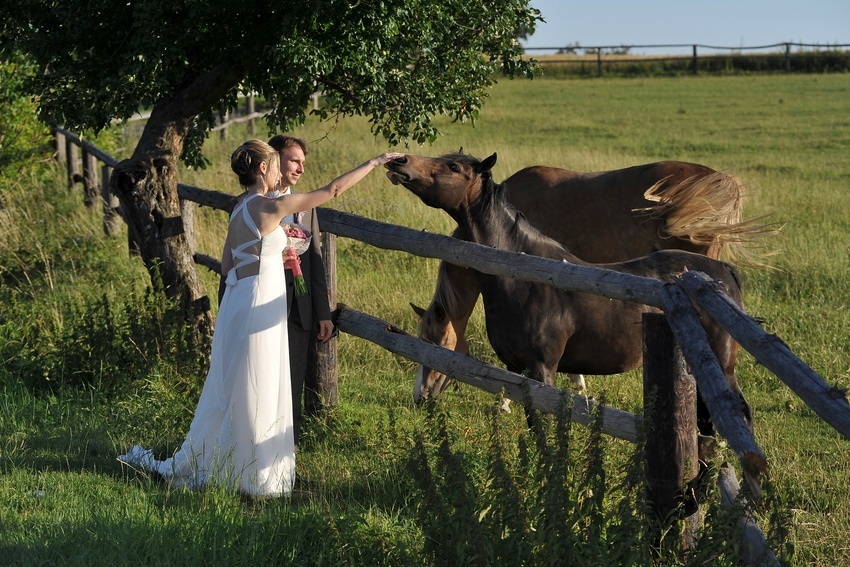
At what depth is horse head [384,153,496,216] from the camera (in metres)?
4.93

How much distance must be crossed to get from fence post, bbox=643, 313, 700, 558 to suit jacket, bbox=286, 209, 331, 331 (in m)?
2.14

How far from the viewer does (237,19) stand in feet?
18.4

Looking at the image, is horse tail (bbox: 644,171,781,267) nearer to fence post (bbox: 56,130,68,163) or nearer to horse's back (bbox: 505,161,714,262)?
horse's back (bbox: 505,161,714,262)

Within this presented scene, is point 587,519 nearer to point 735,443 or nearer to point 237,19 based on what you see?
point 735,443

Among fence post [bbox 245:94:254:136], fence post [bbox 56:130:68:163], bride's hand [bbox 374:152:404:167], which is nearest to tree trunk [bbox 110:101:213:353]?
bride's hand [bbox 374:152:404:167]

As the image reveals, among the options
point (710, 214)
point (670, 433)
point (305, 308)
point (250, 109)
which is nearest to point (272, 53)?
point (305, 308)

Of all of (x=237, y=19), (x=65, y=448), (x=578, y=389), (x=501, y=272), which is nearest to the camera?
(x=501, y=272)

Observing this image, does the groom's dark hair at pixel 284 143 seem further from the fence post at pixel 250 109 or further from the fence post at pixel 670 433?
the fence post at pixel 250 109

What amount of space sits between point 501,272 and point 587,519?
1290mm

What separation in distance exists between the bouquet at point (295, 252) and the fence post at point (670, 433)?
2.06 metres

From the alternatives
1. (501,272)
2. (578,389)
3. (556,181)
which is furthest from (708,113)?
(501,272)

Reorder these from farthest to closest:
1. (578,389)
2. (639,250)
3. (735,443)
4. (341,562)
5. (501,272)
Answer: (639,250)
(578,389)
(501,272)
(341,562)
(735,443)

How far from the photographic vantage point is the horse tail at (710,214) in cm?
637

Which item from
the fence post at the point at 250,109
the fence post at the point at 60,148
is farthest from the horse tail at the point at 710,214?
the fence post at the point at 250,109
